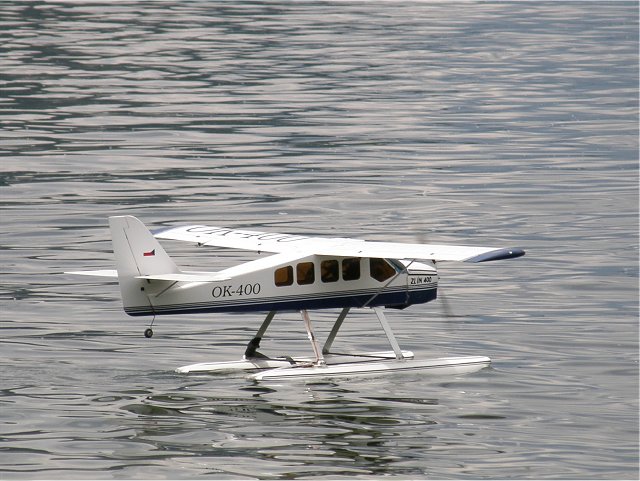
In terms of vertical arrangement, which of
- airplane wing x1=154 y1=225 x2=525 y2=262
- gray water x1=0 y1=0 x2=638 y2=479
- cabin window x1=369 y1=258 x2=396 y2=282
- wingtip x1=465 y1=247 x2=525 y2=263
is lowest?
gray water x1=0 y1=0 x2=638 y2=479

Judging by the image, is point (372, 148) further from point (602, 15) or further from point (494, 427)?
point (602, 15)

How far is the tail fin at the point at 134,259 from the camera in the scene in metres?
25.7

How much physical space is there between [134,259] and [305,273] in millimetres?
3360

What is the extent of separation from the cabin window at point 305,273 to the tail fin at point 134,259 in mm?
2643

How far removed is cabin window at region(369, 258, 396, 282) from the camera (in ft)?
91.5

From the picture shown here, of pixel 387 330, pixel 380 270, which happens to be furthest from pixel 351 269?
pixel 387 330

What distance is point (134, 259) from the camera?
84.6 feet

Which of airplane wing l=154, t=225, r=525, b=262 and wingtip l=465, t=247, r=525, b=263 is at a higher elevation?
wingtip l=465, t=247, r=525, b=263

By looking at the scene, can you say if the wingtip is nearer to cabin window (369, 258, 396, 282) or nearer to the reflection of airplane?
the reflection of airplane

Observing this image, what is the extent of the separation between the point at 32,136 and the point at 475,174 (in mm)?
20510

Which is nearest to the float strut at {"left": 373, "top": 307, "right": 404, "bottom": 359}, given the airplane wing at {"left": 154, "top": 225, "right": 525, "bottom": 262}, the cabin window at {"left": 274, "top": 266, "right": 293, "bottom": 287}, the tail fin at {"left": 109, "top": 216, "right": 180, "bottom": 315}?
the airplane wing at {"left": 154, "top": 225, "right": 525, "bottom": 262}

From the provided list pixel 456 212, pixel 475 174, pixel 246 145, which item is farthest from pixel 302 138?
pixel 456 212

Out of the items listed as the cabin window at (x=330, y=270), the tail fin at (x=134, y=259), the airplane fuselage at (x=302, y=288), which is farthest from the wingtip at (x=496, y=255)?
the tail fin at (x=134, y=259)

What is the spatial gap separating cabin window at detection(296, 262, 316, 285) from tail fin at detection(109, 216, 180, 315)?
2.64 m
